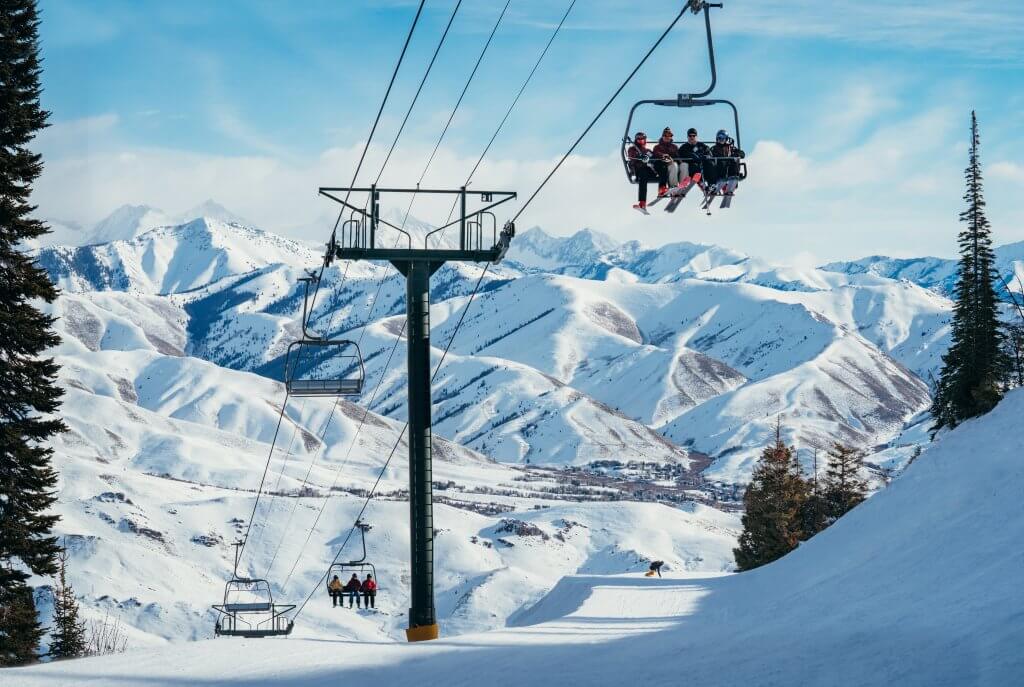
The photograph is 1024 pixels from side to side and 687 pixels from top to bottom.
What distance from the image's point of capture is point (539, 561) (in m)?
144

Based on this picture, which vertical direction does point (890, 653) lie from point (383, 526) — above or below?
above

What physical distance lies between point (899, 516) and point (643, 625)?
13.9 meters

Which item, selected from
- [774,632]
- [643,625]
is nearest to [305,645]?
[774,632]

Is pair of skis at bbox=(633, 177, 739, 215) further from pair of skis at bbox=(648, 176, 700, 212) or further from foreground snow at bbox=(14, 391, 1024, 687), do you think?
foreground snow at bbox=(14, 391, 1024, 687)

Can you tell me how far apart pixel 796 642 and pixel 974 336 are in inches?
1838

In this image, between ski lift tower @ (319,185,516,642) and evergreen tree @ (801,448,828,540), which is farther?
evergreen tree @ (801,448,828,540)

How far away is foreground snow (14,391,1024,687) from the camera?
19.0m

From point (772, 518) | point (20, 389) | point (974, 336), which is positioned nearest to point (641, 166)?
point (20, 389)

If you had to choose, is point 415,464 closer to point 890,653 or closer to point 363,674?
point 363,674

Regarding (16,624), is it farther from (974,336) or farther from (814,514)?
(814,514)

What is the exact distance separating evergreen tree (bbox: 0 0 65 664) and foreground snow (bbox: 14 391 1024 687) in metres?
5.88

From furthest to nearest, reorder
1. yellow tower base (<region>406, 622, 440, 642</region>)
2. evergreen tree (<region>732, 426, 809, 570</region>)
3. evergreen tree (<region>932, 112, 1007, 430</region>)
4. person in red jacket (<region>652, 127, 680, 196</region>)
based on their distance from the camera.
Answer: evergreen tree (<region>732, 426, 809, 570</region>) < evergreen tree (<region>932, 112, 1007, 430</region>) < yellow tower base (<region>406, 622, 440, 642</region>) < person in red jacket (<region>652, 127, 680, 196</region>)

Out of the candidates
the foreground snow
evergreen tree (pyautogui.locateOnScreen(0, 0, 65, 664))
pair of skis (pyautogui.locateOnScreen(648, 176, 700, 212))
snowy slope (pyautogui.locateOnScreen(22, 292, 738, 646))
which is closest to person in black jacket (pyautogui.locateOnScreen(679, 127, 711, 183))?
pair of skis (pyautogui.locateOnScreen(648, 176, 700, 212))

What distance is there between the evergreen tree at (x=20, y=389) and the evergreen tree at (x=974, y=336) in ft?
152
